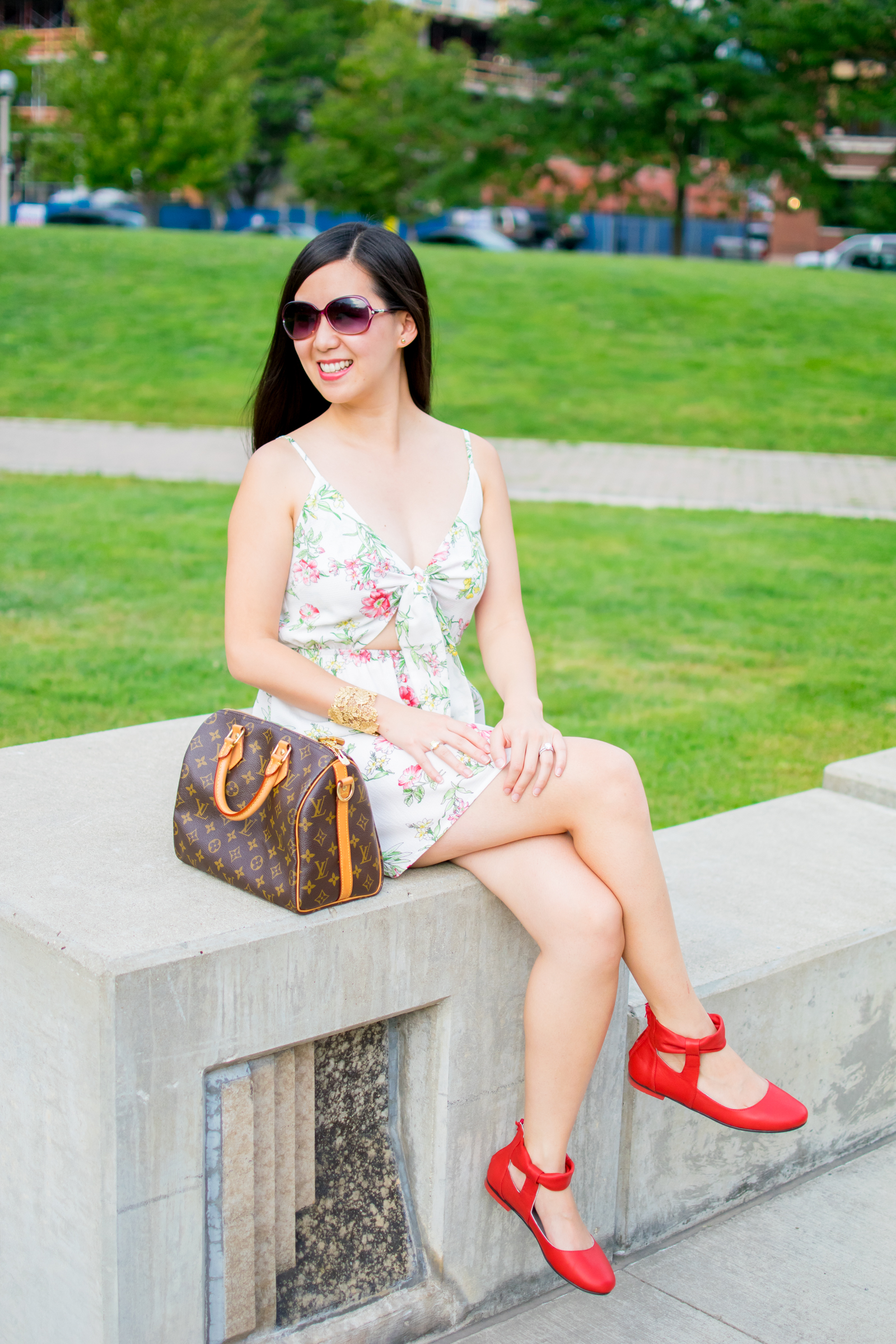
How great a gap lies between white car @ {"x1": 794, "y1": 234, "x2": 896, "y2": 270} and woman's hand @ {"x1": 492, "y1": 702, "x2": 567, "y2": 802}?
35.0 meters

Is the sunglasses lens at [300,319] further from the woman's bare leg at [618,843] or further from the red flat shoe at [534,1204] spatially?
the red flat shoe at [534,1204]

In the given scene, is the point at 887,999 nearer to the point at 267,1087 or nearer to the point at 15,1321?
the point at 267,1087

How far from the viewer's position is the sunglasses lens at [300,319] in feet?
8.88

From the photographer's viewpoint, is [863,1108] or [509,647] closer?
[509,647]

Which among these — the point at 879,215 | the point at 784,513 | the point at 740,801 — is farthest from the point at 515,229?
the point at 740,801

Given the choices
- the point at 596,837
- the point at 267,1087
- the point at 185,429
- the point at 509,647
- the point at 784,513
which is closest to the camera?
Answer: the point at 267,1087

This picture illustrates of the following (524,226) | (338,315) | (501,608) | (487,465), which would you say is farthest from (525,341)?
(524,226)

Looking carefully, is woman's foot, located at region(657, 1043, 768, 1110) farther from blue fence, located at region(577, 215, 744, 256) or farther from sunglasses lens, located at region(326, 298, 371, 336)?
blue fence, located at region(577, 215, 744, 256)

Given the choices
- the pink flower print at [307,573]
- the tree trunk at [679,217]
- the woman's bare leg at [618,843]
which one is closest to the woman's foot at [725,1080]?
the woman's bare leg at [618,843]

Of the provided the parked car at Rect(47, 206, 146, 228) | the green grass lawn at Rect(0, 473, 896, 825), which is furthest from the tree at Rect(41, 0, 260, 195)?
the green grass lawn at Rect(0, 473, 896, 825)

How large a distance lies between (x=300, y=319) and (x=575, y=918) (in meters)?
1.27

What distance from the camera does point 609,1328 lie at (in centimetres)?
251

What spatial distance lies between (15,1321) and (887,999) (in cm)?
193

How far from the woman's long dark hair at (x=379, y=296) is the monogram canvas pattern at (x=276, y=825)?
859 millimetres
